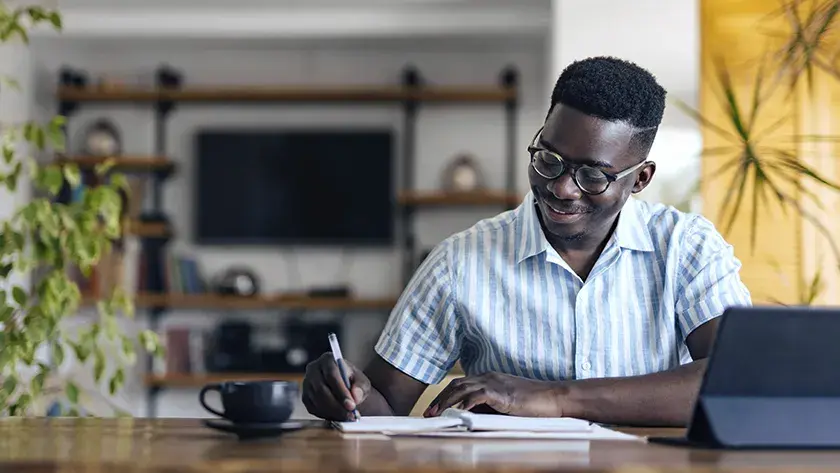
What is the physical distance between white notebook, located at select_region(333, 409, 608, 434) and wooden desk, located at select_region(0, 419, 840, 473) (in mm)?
67

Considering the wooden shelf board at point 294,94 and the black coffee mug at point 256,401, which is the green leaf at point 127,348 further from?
the wooden shelf board at point 294,94

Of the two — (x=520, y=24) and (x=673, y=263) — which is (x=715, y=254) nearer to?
(x=673, y=263)

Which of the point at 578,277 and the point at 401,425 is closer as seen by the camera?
the point at 401,425

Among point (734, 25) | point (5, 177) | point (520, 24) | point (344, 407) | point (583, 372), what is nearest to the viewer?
point (344, 407)

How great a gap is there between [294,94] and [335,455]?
15.5ft

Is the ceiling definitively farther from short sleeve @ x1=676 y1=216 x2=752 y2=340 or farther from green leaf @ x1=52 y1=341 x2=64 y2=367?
short sleeve @ x1=676 y1=216 x2=752 y2=340

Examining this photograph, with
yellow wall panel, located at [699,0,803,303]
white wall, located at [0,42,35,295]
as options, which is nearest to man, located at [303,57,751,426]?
yellow wall panel, located at [699,0,803,303]

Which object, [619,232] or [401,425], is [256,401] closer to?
[401,425]

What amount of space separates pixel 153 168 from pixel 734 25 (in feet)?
10.2

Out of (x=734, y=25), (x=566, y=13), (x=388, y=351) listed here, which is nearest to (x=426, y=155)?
(x=566, y=13)

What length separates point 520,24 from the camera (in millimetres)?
5441

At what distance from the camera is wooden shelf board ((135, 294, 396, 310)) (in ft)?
18.0

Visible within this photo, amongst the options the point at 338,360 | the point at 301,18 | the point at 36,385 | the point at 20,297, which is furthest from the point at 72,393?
the point at 301,18

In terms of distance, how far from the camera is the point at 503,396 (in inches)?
57.4
